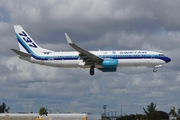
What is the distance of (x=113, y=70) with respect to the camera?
101312mm

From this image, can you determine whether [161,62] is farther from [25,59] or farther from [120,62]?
[25,59]

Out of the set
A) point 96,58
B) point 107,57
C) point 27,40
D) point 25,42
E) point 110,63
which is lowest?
point 110,63

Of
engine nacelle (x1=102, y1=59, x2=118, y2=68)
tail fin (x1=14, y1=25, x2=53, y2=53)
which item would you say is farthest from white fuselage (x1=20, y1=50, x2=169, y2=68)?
tail fin (x1=14, y1=25, x2=53, y2=53)

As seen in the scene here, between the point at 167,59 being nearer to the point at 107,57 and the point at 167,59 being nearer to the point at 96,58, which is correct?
the point at 107,57

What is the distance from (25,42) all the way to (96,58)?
76.8 ft

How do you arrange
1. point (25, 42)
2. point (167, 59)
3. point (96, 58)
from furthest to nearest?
point (25, 42) → point (167, 59) → point (96, 58)

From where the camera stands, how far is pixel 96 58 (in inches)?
3856

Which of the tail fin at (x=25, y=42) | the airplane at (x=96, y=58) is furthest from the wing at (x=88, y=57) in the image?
the tail fin at (x=25, y=42)

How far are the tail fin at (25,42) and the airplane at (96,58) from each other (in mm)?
1604

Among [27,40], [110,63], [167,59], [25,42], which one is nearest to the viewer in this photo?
[110,63]

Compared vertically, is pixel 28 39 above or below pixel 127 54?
above

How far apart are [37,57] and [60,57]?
6.03 m

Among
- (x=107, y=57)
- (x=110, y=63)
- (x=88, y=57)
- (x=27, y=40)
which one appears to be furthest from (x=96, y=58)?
(x=27, y=40)

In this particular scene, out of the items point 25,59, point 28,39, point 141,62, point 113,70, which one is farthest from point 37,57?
point 141,62
